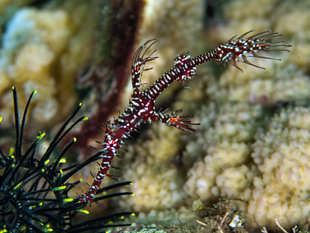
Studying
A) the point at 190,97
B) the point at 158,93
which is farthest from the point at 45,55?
the point at 158,93

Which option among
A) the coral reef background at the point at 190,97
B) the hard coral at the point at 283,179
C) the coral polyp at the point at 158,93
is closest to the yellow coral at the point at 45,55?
the coral reef background at the point at 190,97

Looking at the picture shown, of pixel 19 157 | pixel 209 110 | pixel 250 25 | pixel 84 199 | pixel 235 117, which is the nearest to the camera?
A: pixel 19 157

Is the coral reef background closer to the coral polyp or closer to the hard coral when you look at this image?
the hard coral

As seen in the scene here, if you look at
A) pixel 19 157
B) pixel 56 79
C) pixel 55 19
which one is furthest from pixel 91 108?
pixel 55 19

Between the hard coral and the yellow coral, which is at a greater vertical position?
the yellow coral

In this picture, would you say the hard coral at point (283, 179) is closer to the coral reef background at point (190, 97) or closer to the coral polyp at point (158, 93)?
the coral reef background at point (190, 97)

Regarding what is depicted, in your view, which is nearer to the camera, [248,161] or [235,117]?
[248,161]

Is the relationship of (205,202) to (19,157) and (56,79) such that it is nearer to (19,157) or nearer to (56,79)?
(19,157)

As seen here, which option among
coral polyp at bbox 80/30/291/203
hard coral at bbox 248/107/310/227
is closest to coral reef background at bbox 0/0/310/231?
hard coral at bbox 248/107/310/227
